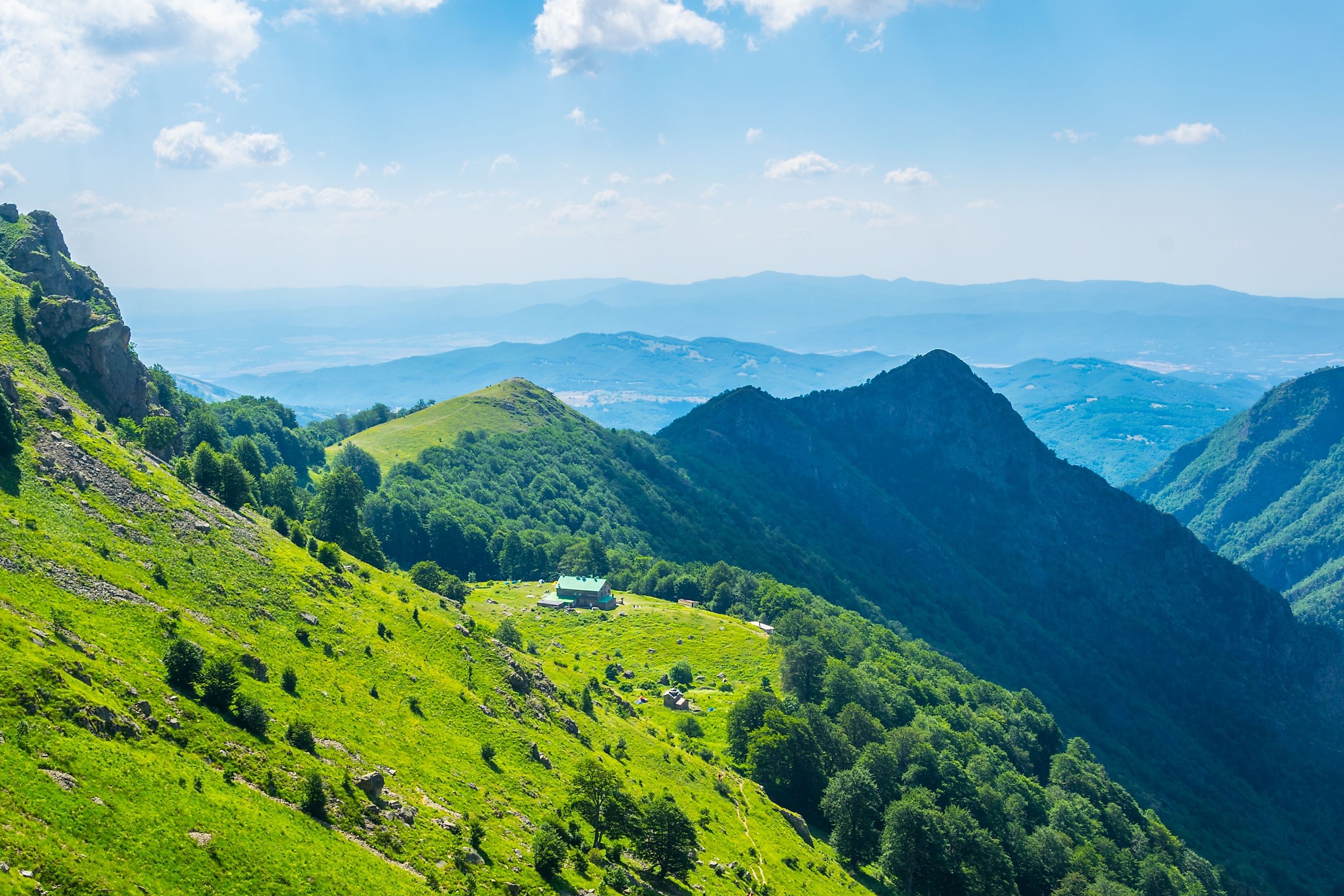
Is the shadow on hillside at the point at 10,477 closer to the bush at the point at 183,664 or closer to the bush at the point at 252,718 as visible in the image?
the bush at the point at 183,664

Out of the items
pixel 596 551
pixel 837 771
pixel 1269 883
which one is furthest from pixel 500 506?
pixel 1269 883

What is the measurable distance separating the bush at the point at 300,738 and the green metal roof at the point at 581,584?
271ft

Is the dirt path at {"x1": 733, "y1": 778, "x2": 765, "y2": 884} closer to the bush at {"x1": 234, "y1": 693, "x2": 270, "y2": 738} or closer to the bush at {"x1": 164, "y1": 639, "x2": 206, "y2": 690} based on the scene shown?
the bush at {"x1": 234, "y1": 693, "x2": 270, "y2": 738}

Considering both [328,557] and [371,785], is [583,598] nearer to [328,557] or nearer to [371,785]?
[328,557]

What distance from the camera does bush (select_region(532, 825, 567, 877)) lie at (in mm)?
43000

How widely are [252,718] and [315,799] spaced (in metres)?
6.95

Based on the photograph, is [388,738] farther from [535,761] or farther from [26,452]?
[26,452]

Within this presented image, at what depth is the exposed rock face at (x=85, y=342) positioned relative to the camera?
80.8 meters

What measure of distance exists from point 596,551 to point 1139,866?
96.7 metres

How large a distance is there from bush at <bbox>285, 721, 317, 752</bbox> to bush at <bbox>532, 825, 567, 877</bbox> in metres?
13.6

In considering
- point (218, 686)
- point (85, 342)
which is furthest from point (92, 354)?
point (218, 686)

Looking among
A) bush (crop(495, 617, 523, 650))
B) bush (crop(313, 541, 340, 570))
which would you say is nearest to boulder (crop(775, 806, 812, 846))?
bush (crop(495, 617, 523, 650))

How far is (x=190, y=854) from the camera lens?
3077 centimetres

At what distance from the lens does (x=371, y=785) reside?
4197 centimetres
